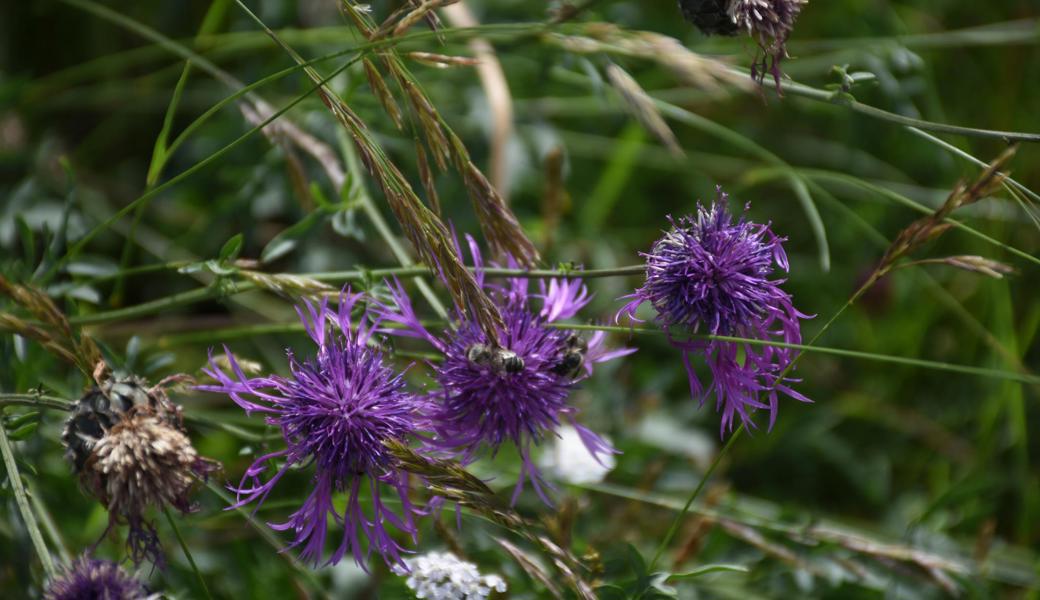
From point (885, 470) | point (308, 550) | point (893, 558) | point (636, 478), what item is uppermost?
point (308, 550)

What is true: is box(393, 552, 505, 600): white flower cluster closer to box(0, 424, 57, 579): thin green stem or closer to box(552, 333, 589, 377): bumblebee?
box(552, 333, 589, 377): bumblebee

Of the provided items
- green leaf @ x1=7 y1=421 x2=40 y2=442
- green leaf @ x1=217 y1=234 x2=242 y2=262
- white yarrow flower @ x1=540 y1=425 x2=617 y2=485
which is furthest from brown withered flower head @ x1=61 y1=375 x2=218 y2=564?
white yarrow flower @ x1=540 y1=425 x2=617 y2=485

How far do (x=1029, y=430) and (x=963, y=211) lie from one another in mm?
639

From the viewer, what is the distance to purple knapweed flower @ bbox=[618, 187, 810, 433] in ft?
3.99

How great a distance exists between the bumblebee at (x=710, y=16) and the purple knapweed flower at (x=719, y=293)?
0.85 ft

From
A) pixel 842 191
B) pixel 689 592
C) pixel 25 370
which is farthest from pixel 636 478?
pixel 25 370

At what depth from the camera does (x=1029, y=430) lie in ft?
7.71

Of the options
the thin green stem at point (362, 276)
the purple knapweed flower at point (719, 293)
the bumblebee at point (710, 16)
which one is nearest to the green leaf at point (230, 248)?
the thin green stem at point (362, 276)

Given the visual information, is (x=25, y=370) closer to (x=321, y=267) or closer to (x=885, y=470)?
(x=321, y=267)

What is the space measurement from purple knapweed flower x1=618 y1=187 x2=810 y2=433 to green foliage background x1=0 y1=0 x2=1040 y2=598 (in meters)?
0.48

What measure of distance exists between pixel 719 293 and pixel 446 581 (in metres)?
0.56

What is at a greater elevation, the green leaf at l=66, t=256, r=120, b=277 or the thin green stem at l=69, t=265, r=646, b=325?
the thin green stem at l=69, t=265, r=646, b=325

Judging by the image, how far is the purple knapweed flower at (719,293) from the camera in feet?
3.99

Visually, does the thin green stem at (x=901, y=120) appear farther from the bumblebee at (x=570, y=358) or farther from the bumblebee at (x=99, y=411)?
the bumblebee at (x=99, y=411)
